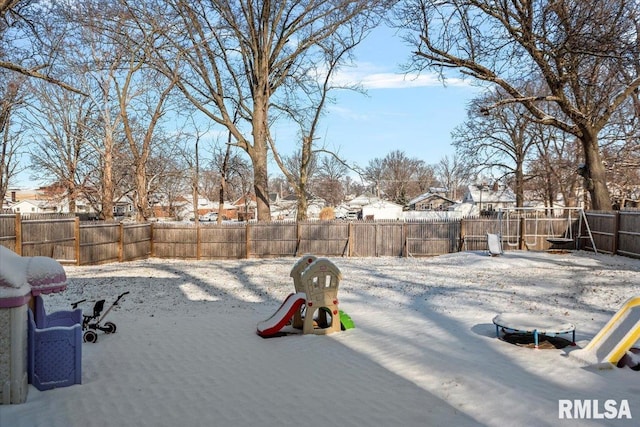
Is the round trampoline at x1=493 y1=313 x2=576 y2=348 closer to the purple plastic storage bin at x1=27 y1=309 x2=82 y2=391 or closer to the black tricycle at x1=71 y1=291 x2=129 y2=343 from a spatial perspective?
the purple plastic storage bin at x1=27 y1=309 x2=82 y2=391

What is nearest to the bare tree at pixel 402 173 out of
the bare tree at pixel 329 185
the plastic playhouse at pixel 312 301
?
the bare tree at pixel 329 185

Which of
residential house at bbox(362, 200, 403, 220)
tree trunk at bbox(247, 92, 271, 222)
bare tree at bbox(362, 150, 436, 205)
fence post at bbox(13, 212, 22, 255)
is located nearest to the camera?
fence post at bbox(13, 212, 22, 255)

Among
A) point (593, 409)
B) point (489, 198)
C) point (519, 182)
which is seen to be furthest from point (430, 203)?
point (593, 409)

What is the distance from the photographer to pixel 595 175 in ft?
66.2

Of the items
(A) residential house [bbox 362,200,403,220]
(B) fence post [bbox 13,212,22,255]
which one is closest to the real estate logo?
(B) fence post [bbox 13,212,22,255]

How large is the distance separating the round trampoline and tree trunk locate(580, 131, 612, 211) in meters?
15.0

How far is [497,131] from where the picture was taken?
134ft

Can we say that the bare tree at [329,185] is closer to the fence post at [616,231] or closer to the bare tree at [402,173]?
the bare tree at [402,173]

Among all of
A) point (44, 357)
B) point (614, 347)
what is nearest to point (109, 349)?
point (44, 357)

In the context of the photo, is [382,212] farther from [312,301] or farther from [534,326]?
[534,326]

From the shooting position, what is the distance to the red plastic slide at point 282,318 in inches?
313

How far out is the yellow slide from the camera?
6.01 m

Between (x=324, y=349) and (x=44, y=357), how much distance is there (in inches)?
150

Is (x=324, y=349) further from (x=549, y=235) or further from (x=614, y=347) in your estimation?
(x=549, y=235)
